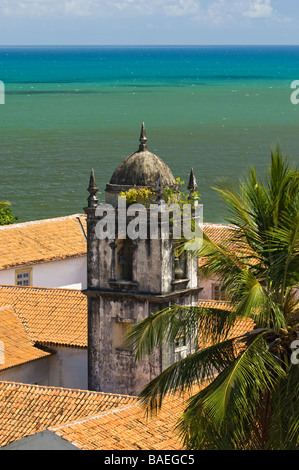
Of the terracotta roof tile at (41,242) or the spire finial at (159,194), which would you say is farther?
the terracotta roof tile at (41,242)

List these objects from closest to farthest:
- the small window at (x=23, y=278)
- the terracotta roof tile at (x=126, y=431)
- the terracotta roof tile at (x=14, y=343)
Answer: the terracotta roof tile at (x=126, y=431)
the terracotta roof tile at (x=14, y=343)
the small window at (x=23, y=278)

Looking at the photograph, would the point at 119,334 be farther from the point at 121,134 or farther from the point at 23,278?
the point at 121,134

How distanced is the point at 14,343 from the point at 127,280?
5231mm

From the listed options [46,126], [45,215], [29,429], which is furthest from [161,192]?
[46,126]

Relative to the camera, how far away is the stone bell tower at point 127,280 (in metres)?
26.6

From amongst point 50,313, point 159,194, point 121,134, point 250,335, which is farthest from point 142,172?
point 121,134

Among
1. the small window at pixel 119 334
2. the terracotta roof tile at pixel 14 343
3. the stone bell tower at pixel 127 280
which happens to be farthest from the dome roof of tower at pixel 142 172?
the terracotta roof tile at pixel 14 343

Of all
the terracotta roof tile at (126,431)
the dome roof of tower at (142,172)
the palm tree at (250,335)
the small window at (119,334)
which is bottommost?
the terracotta roof tile at (126,431)

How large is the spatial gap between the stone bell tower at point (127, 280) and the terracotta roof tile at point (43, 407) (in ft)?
7.32

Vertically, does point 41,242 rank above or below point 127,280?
below

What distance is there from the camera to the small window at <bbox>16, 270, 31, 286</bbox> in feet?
133

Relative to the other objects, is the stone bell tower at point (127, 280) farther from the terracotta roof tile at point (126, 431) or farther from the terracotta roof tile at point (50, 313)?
the terracotta roof tile at point (126, 431)

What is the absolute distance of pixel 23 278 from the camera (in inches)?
1607
